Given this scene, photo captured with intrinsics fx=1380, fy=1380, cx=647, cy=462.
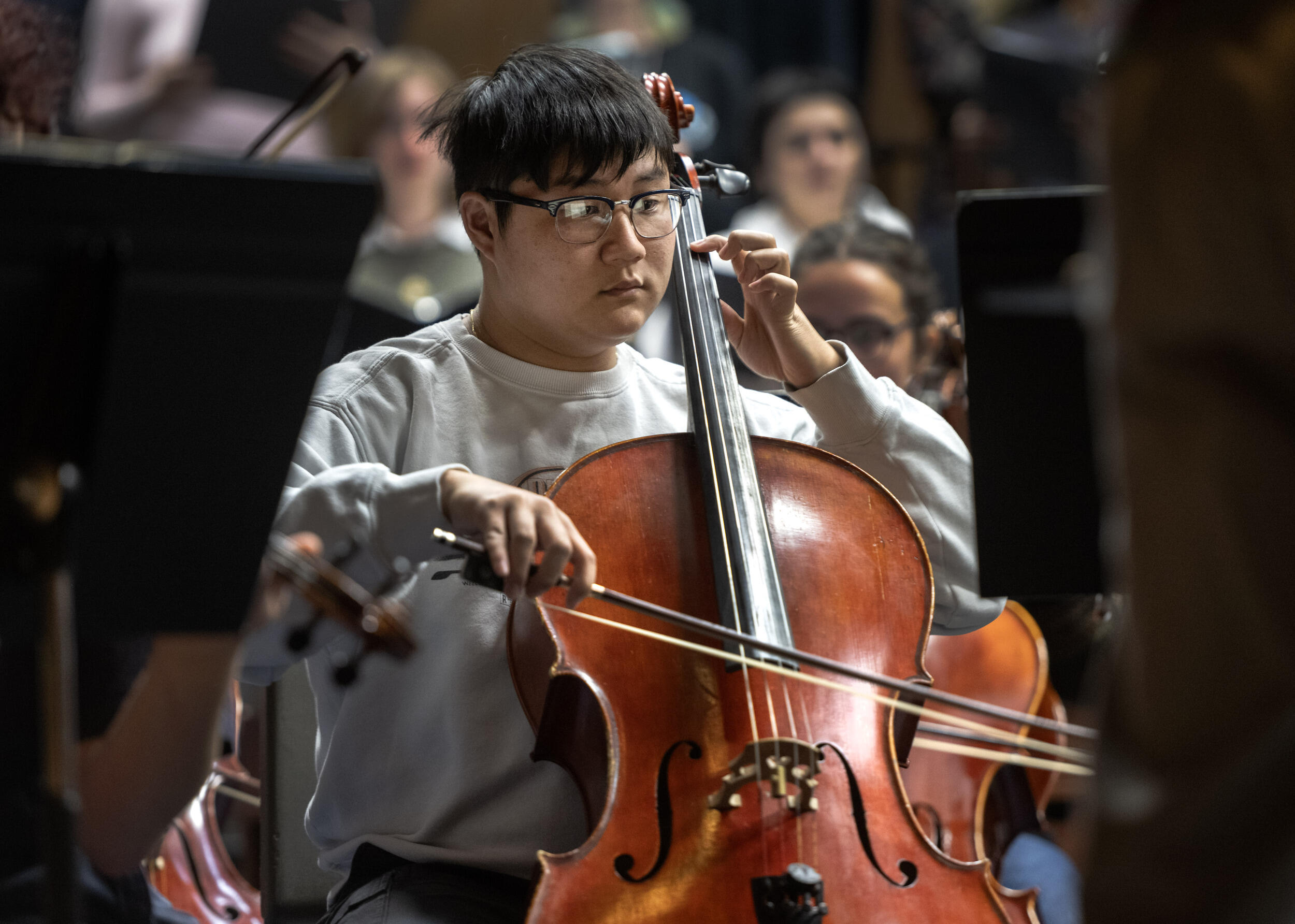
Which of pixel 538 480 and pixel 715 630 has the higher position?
pixel 538 480

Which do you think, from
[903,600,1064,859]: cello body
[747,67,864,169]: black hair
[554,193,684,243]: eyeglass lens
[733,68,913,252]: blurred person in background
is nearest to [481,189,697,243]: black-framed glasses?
[554,193,684,243]: eyeglass lens

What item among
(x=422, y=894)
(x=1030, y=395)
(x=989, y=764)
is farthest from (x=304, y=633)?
(x=989, y=764)

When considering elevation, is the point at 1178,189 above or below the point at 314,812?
above

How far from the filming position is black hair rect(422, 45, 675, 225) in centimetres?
128

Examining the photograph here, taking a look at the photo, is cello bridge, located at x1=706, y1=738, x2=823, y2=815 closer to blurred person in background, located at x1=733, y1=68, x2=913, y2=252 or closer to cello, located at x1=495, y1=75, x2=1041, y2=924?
cello, located at x1=495, y1=75, x2=1041, y2=924

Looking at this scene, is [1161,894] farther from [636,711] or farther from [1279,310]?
[636,711]

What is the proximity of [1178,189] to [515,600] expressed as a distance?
727 mm

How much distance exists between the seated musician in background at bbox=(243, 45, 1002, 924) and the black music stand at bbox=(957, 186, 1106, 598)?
19 cm

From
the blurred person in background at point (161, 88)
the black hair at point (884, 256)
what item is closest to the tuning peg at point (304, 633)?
the black hair at point (884, 256)

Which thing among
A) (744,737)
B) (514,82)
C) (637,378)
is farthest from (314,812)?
(514,82)

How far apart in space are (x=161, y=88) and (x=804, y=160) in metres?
1.54

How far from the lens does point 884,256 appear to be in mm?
2152

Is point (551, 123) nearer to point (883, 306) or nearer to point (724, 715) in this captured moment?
point (724, 715)

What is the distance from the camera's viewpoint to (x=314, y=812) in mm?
1233
